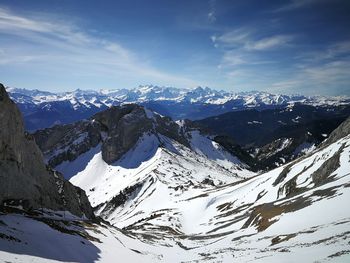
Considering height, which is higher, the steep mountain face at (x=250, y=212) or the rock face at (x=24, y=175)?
the rock face at (x=24, y=175)

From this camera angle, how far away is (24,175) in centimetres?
5194

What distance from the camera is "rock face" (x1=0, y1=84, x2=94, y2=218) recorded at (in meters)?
47.3

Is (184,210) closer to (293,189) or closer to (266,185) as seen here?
(266,185)

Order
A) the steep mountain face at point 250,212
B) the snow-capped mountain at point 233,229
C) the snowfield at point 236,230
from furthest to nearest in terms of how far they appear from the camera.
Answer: the steep mountain face at point 250,212 < the snow-capped mountain at point 233,229 < the snowfield at point 236,230

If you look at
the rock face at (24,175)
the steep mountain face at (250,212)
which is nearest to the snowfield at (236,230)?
the steep mountain face at (250,212)

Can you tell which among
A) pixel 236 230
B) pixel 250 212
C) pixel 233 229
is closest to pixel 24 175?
pixel 236 230

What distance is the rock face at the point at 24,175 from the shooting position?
155 feet

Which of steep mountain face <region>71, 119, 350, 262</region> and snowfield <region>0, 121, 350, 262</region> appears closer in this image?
snowfield <region>0, 121, 350, 262</region>

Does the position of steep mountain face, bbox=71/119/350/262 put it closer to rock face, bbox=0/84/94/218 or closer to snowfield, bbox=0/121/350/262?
snowfield, bbox=0/121/350/262

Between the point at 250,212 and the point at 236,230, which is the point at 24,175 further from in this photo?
the point at 250,212

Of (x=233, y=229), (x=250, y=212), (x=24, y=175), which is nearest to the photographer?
(x=24, y=175)

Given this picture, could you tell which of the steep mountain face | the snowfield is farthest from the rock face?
the steep mountain face

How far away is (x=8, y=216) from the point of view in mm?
36812

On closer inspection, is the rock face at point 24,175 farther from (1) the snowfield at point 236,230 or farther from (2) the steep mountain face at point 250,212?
(2) the steep mountain face at point 250,212
